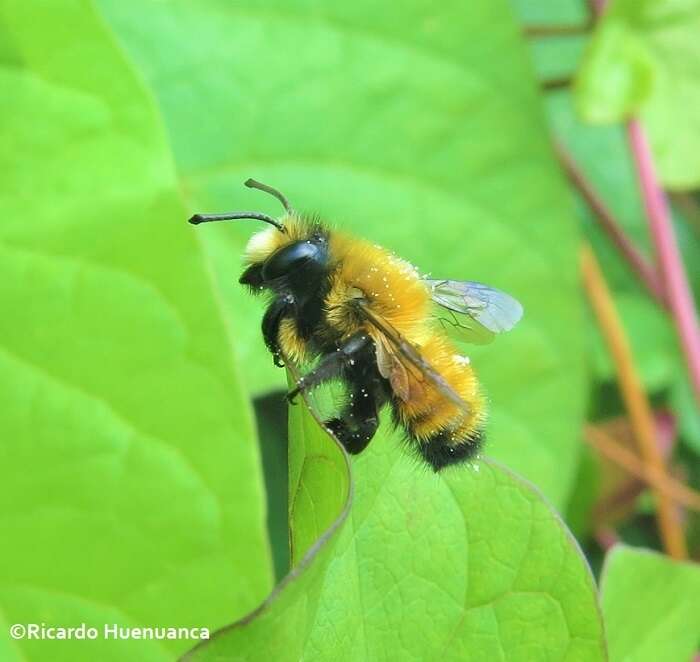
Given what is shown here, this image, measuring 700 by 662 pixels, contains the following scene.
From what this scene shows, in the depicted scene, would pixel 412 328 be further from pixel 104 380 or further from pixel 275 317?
pixel 104 380

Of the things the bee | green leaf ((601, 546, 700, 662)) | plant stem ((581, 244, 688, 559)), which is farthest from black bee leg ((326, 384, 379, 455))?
plant stem ((581, 244, 688, 559))

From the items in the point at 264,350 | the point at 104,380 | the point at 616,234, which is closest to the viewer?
the point at 104,380

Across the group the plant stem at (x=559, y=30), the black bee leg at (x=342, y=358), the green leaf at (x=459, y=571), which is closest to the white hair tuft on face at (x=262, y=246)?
the black bee leg at (x=342, y=358)

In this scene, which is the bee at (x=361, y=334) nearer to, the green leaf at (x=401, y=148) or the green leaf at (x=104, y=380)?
the green leaf at (x=104, y=380)

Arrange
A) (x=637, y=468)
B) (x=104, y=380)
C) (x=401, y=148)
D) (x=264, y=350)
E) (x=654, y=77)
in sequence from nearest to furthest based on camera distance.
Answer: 1. (x=104, y=380)
2. (x=264, y=350)
3. (x=401, y=148)
4. (x=654, y=77)
5. (x=637, y=468)

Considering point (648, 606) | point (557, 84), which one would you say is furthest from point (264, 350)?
point (557, 84)

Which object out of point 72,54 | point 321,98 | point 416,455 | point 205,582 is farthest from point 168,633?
point 321,98

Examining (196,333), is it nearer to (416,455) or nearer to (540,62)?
(416,455)

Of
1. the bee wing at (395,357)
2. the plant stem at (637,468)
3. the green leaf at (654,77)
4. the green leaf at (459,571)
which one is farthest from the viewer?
the plant stem at (637,468)
